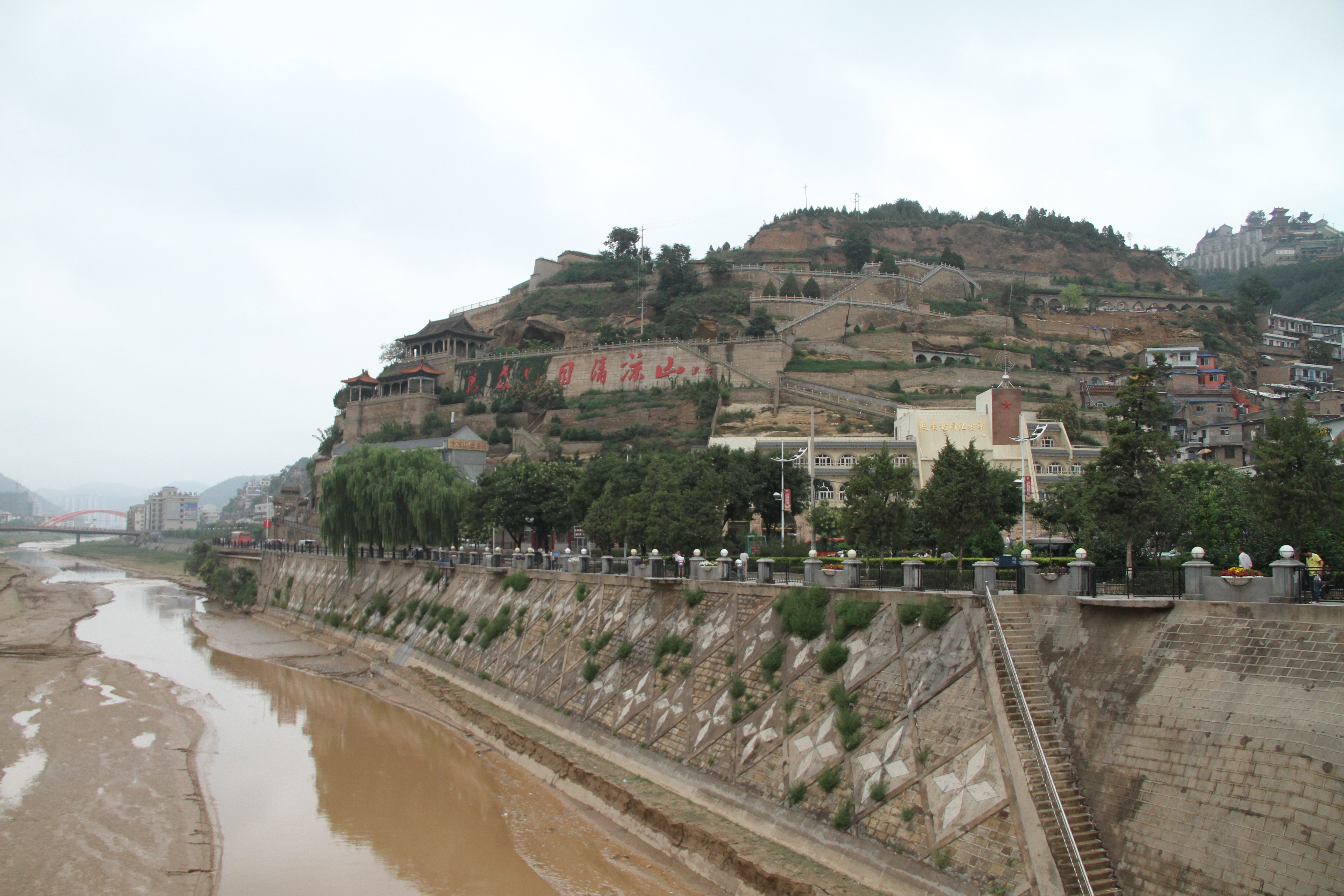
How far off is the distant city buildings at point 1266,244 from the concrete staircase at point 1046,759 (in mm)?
153447

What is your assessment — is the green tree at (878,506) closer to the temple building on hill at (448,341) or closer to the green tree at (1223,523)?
the green tree at (1223,523)

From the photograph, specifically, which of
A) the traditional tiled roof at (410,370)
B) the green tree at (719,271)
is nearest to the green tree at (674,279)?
the green tree at (719,271)

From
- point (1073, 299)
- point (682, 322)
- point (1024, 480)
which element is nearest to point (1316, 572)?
point (1024, 480)

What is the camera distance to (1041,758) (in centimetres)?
1201

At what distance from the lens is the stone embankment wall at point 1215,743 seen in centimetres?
960

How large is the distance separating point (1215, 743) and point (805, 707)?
6667 mm

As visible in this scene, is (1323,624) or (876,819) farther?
(876,819)

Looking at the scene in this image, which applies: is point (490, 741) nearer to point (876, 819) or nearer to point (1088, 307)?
point (876, 819)

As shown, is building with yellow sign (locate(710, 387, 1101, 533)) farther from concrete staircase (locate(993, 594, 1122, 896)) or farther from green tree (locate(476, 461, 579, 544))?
concrete staircase (locate(993, 594, 1122, 896))

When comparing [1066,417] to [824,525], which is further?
[1066,417]

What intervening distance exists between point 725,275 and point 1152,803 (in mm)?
78498

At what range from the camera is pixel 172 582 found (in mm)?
81188

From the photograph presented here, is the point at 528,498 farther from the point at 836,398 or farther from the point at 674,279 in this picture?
the point at 674,279

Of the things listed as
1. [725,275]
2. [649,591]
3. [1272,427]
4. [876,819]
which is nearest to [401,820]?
[649,591]
